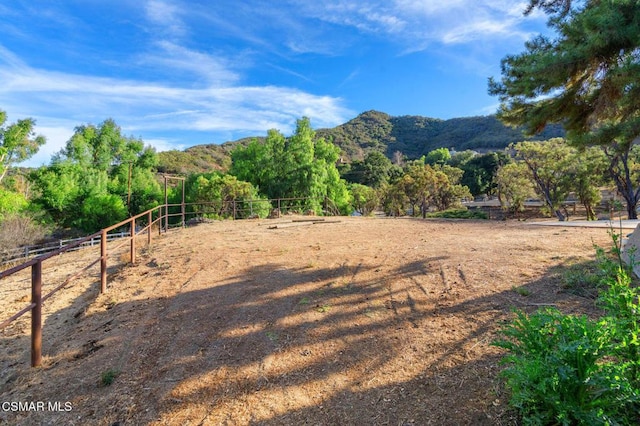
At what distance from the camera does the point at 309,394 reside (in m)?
2.56

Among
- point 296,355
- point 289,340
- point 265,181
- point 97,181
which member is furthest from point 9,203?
point 296,355

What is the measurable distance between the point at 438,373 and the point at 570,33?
5121 mm

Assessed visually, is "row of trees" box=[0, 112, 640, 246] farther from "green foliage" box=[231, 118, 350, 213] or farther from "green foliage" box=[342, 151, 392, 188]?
"green foliage" box=[342, 151, 392, 188]

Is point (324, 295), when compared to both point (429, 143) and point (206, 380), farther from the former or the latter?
point (429, 143)

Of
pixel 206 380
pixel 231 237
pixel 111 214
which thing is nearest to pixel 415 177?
pixel 231 237

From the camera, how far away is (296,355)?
3.09m

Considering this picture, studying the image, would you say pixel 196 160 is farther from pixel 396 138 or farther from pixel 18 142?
pixel 396 138

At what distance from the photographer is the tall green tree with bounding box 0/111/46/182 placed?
2405 cm

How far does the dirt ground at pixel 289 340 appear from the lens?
7.98ft

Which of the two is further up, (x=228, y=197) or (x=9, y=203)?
(x=228, y=197)

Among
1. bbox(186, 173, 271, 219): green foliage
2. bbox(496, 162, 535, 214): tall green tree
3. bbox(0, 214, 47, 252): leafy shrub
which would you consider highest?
bbox(496, 162, 535, 214): tall green tree

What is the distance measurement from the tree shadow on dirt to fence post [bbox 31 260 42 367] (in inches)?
7.5

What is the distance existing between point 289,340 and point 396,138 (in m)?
103

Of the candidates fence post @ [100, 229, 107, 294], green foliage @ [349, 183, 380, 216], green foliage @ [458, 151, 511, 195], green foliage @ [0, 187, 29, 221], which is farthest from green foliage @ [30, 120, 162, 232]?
green foliage @ [458, 151, 511, 195]
